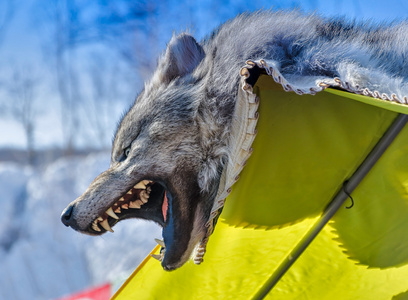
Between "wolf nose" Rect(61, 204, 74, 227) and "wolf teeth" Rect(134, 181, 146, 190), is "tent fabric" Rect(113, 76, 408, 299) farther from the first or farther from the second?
"wolf nose" Rect(61, 204, 74, 227)

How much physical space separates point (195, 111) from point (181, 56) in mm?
147

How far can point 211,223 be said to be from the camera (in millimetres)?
916

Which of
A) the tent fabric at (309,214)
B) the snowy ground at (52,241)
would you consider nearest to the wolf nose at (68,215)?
the tent fabric at (309,214)

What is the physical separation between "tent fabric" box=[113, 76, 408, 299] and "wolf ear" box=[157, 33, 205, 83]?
0.19 meters

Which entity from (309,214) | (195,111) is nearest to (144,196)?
(195,111)

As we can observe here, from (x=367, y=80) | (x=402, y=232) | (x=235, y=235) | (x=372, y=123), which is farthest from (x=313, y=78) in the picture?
(x=235, y=235)

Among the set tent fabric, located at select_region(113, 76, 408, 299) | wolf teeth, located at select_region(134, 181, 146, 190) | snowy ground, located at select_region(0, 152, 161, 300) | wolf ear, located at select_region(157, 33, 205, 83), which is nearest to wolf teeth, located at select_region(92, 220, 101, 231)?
wolf teeth, located at select_region(134, 181, 146, 190)

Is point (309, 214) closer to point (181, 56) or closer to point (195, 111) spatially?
point (195, 111)

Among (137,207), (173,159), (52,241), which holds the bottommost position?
(52,241)

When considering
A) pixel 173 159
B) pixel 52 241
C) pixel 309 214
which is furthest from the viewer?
pixel 52 241

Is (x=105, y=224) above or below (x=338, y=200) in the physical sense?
above

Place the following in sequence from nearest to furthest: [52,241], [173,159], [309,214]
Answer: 1. [173,159]
2. [309,214]
3. [52,241]

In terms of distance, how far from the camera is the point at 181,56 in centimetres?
94

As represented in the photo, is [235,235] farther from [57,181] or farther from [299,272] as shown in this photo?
[57,181]
